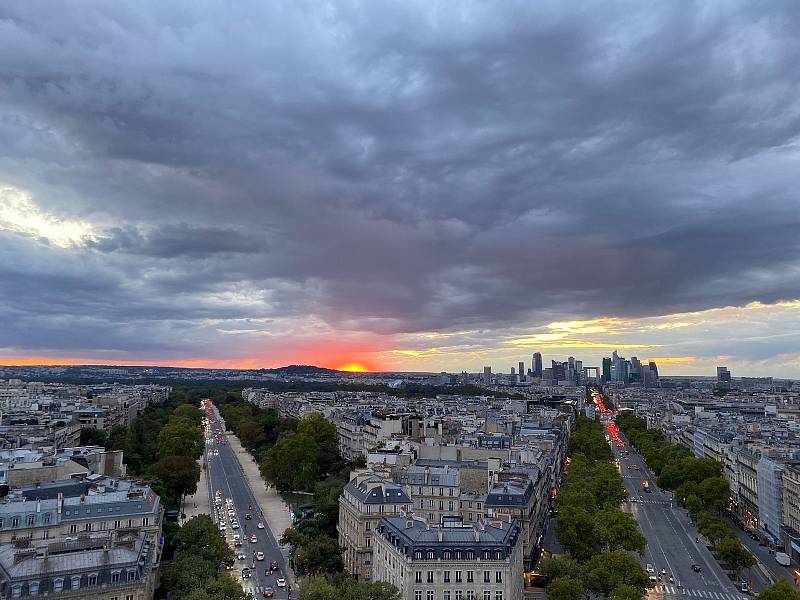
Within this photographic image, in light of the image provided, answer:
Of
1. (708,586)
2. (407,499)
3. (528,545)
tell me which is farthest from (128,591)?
(708,586)

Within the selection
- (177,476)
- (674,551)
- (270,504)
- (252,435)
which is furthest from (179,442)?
(674,551)

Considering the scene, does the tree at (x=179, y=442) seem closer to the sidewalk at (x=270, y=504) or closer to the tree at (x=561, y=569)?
the sidewalk at (x=270, y=504)

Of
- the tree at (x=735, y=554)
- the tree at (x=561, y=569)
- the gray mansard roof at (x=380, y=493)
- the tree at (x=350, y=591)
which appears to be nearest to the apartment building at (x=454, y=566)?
the tree at (x=350, y=591)

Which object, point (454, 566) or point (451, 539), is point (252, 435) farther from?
point (454, 566)

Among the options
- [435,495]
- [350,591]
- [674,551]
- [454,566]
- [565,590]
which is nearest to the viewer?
[350,591]

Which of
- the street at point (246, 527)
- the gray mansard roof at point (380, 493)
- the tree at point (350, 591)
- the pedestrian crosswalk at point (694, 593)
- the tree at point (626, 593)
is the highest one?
the gray mansard roof at point (380, 493)

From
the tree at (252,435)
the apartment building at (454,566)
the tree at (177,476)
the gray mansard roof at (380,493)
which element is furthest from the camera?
the tree at (252,435)

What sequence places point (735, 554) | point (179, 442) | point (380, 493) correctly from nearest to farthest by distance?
point (380, 493) < point (735, 554) < point (179, 442)
